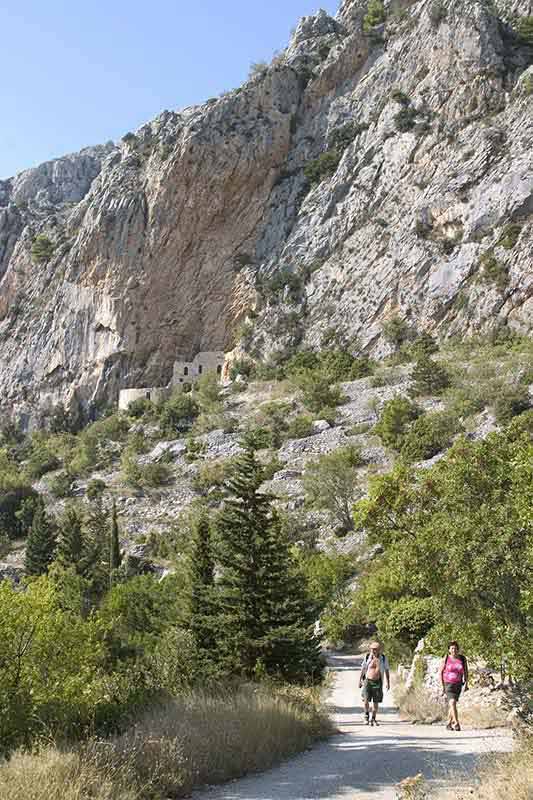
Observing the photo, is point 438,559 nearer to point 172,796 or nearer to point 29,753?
point 172,796

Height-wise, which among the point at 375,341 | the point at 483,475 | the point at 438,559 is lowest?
the point at 438,559

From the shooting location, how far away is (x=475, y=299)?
49.4 meters

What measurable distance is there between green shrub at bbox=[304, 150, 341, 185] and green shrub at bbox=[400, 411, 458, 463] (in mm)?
33503

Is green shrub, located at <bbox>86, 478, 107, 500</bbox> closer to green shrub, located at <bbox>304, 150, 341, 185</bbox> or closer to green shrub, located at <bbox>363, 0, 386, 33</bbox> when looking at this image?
green shrub, located at <bbox>304, 150, 341, 185</bbox>

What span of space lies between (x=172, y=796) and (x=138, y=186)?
6622cm

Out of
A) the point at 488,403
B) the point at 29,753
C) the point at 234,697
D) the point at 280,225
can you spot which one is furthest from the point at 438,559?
the point at 280,225

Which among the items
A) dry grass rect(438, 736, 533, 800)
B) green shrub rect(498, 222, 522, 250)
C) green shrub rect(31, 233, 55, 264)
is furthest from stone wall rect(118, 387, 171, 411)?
dry grass rect(438, 736, 533, 800)

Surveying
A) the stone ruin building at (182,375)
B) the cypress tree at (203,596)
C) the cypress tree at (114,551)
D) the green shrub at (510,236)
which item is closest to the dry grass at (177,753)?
the cypress tree at (203,596)

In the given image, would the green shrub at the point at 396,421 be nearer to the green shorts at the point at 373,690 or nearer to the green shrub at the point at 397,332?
the green shrub at the point at 397,332

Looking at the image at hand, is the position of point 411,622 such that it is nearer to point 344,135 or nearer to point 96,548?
point 96,548

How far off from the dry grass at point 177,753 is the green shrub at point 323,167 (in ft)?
200

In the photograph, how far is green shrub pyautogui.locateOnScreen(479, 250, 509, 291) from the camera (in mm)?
48031

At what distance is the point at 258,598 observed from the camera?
16.1 metres

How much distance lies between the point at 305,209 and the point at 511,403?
33.6 metres
